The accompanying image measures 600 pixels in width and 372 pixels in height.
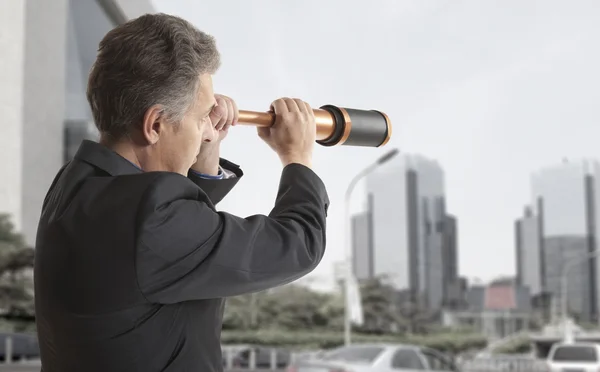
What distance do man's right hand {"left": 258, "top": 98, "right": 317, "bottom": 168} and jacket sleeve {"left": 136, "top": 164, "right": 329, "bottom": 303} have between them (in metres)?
0.04

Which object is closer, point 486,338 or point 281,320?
point 281,320

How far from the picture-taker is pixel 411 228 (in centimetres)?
1111

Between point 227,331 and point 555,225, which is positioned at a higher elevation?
point 555,225

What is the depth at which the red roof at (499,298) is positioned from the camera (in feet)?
31.9

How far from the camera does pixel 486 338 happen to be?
9.88 metres

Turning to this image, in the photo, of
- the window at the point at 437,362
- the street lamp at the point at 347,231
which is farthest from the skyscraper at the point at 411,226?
the window at the point at 437,362

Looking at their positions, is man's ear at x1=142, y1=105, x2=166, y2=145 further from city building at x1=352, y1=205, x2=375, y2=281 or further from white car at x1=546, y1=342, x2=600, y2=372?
city building at x1=352, y1=205, x2=375, y2=281

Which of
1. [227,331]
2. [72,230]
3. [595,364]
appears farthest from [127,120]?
[227,331]

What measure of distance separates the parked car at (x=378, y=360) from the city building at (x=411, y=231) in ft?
17.8

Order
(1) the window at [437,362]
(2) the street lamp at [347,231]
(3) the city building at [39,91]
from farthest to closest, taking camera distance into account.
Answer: (2) the street lamp at [347,231], (1) the window at [437,362], (3) the city building at [39,91]

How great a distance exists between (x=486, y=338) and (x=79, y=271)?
988 cm

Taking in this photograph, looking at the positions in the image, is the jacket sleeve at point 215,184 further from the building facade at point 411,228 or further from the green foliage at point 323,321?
the building facade at point 411,228

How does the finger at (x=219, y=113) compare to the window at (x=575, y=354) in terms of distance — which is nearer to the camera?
the finger at (x=219, y=113)

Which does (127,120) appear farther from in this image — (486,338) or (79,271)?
(486,338)
